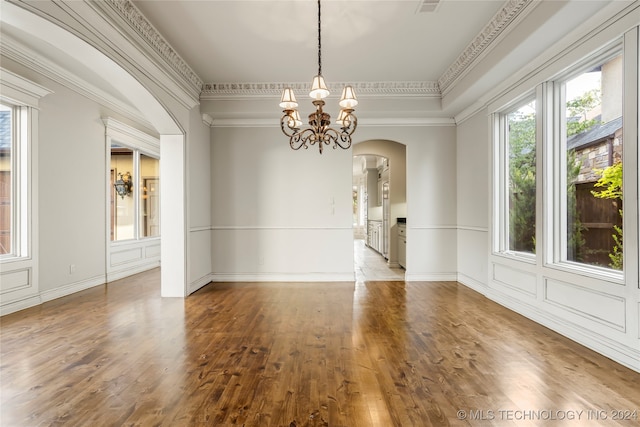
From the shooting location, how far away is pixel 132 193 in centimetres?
648

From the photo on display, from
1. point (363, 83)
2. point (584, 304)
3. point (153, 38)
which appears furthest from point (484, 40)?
point (153, 38)

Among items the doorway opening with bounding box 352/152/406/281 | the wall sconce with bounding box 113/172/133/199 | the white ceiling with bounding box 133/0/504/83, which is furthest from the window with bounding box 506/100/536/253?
the wall sconce with bounding box 113/172/133/199

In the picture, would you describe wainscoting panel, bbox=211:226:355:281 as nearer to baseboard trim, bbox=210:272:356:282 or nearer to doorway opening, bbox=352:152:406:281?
baseboard trim, bbox=210:272:356:282

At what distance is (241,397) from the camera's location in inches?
79.2

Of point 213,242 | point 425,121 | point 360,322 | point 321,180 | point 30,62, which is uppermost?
point 30,62

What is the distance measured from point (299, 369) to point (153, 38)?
12.4 feet

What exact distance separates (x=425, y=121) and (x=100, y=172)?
5.53 metres

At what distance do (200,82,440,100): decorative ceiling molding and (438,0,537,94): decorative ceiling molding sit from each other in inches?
11.9

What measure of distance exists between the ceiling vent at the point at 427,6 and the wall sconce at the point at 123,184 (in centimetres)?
590

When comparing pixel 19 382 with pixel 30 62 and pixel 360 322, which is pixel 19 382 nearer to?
pixel 360 322

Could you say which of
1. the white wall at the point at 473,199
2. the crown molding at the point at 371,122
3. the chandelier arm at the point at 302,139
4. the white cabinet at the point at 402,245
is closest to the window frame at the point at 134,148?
the crown molding at the point at 371,122

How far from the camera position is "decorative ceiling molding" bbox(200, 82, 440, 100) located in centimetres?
503

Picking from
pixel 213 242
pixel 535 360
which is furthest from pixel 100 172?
pixel 535 360

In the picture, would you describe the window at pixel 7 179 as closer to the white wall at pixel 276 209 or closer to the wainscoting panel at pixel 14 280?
the wainscoting panel at pixel 14 280
